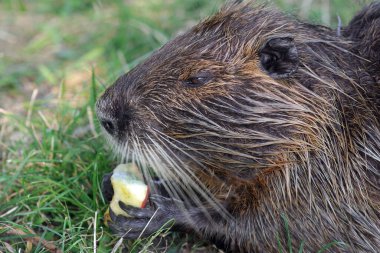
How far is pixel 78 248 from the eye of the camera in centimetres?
296

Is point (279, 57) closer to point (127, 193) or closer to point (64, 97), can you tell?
point (127, 193)

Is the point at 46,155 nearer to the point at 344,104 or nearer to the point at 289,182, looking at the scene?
the point at 289,182

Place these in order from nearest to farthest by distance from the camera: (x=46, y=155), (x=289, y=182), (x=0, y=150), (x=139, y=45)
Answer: (x=289, y=182) → (x=46, y=155) → (x=0, y=150) → (x=139, y=45)

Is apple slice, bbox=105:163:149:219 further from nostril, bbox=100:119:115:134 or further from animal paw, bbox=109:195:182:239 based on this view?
nostril, bbox=100:119:115:134

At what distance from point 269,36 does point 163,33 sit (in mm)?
2226

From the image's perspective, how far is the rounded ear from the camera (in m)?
2.85

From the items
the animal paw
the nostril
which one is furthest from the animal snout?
the animal paw


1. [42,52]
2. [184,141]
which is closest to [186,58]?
[184,141]

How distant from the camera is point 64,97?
4.37 m

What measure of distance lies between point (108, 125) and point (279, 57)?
2.60 ft

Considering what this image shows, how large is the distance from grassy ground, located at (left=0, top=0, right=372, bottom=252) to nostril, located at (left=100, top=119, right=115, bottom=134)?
0.35m

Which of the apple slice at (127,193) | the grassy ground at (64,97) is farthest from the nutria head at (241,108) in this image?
the grassy ground at (64,97)

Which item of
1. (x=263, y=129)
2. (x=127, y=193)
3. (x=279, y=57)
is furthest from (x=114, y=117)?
(x=279, y=57)

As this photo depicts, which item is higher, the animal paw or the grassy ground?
the grassy ground
